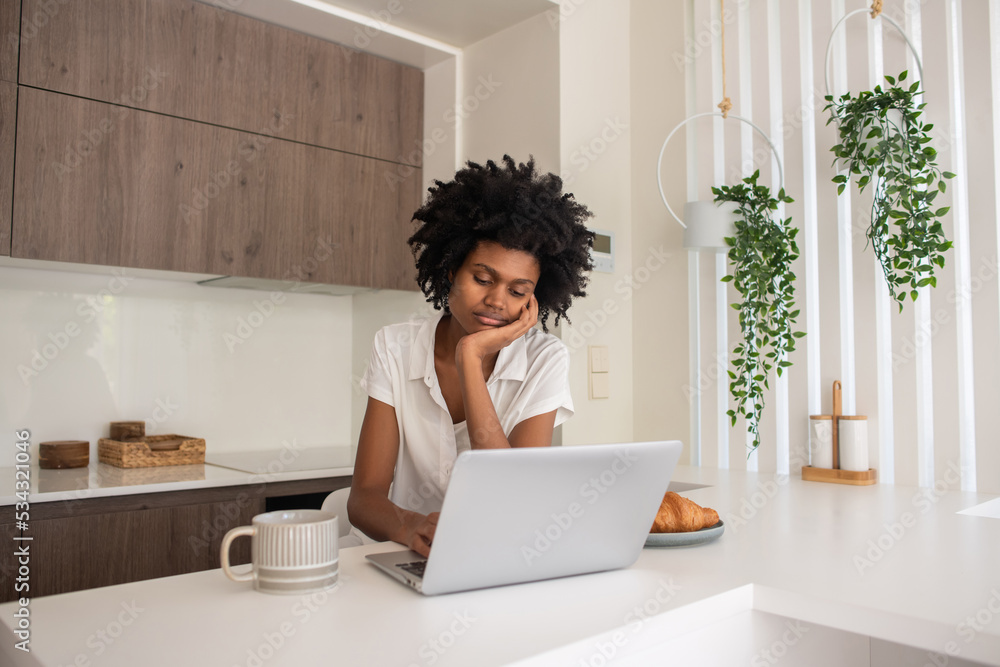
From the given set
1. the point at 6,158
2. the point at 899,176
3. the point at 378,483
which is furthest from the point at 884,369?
the point at 6,158

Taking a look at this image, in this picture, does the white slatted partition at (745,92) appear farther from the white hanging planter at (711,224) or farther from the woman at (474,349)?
the woman at (474,349)

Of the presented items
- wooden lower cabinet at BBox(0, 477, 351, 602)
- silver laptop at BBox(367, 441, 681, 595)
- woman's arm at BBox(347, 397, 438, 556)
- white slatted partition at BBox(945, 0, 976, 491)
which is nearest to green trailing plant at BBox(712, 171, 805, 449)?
white slatted partition at BBox(945, 0, 976, 491)

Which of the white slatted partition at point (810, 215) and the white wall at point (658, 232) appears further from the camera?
the white wall at point (658, 232)

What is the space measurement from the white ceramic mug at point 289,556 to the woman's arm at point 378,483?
1.07 feet

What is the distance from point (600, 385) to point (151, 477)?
4.62 ft

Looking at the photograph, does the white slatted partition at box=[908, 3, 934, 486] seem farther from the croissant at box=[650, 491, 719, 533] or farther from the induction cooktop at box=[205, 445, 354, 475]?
the induction cooktop at box=[205, 445, 354, 475]

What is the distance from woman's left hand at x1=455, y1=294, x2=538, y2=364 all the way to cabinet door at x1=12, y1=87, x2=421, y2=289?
1.28 meters

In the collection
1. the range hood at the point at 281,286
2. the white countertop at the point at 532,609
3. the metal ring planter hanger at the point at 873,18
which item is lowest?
the white countertop at the point at 532,609

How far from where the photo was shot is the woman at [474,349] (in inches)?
61.0

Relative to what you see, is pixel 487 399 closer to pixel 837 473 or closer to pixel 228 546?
pixel 228 546

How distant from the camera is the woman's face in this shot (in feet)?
5.11

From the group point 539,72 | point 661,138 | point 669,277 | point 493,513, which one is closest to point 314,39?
point 539,72

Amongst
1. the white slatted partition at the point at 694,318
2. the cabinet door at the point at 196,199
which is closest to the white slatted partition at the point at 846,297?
the white slatted partition at the point at 694,318

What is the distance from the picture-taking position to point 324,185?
2.75 metres
